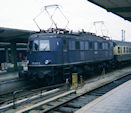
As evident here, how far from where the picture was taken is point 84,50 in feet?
57.2

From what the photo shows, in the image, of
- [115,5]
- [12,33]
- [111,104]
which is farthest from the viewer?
[12,33]

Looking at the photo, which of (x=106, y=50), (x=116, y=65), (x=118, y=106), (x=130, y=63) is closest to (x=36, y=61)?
(x=118, y=106)

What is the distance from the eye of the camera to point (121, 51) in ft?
89.6

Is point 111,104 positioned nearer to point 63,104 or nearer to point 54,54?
point 63,104

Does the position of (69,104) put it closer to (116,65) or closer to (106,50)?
(106,50)

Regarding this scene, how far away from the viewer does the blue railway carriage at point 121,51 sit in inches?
1015

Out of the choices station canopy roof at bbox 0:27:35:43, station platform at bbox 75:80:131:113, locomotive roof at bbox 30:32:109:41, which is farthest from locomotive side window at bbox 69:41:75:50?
station platform at bbox 75:80:131:113

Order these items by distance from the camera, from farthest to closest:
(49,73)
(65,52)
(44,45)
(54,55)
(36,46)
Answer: (65,52)
(36,46)
(44,45)
(54,55)
(49,73)

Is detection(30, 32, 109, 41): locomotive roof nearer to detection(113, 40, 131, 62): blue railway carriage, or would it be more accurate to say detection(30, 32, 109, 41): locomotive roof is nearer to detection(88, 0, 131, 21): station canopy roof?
detection(88, 0, 131, 21): station canopy roof

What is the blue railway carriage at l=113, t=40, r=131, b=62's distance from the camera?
25.8 metres

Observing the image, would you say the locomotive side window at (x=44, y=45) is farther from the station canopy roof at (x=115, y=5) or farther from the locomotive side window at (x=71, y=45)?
the station canopy roof at (x=115, y=5)

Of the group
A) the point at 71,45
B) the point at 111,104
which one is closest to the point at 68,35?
the point at 71,45

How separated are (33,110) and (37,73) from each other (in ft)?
17.4

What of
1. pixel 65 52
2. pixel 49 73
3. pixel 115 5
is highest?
pixel 115 5
